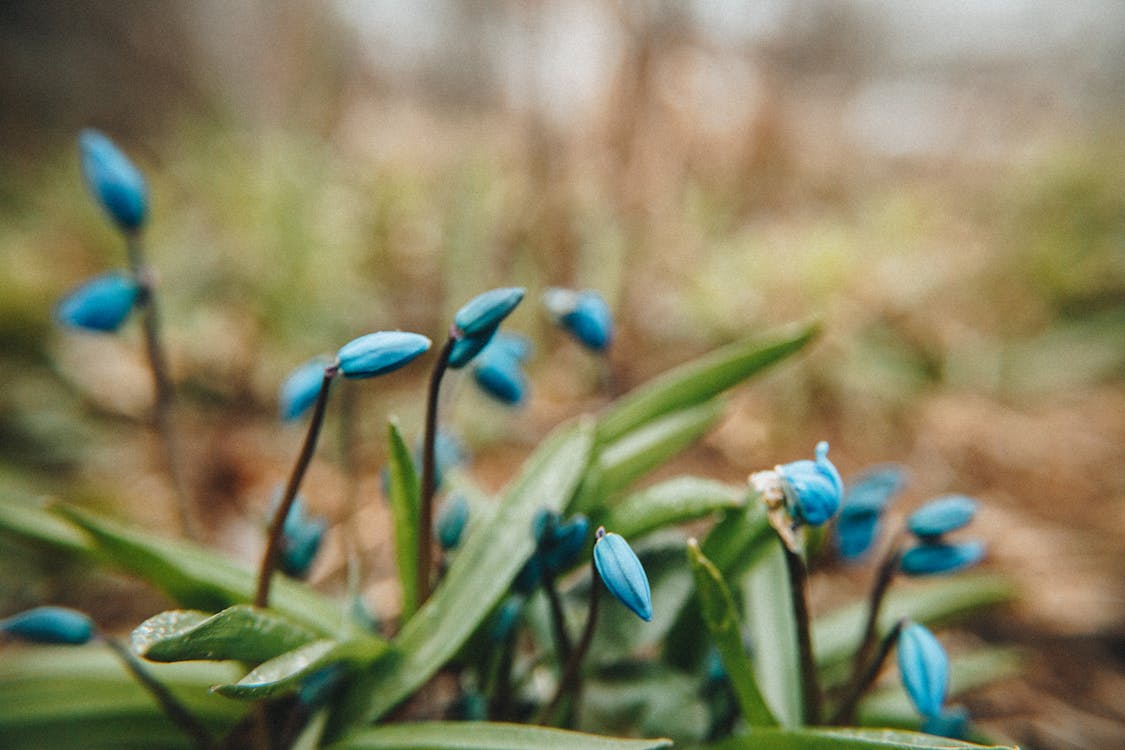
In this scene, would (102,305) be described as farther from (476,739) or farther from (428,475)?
(476,739)

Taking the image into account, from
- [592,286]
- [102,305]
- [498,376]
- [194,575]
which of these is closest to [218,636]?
[194,575]

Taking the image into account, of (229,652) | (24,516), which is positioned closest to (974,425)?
(229,652)

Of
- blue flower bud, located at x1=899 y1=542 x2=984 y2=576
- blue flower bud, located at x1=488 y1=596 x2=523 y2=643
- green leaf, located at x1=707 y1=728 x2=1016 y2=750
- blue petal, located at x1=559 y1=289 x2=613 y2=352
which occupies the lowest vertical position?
green leaf, located at x1=707 y1=728 x2=1016 y2=750

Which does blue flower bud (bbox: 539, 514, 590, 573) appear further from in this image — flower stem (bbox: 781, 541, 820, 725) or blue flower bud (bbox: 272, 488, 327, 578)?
blue flower bud (bbox: 272, 488, 327, 578)

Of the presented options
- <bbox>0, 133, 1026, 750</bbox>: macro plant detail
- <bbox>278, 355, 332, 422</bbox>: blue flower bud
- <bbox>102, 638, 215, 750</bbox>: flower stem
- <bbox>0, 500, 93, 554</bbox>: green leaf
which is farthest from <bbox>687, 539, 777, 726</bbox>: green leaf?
<bbox>0, 500, 93, 554</bbox>: green leaf

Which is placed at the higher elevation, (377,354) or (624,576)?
(377,354)

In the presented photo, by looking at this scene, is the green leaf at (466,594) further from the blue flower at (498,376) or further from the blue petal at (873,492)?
the blue petal at (873,492)

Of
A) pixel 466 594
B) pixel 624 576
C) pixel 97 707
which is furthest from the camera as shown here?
pixel 97 707
